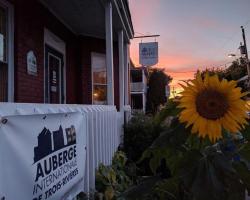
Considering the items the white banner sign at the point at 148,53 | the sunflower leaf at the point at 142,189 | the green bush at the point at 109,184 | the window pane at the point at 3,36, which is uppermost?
the white banner sign at the point at 148,53

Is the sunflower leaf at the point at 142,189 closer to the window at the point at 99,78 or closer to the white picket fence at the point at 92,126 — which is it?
the white picket fence at the point at 92,126

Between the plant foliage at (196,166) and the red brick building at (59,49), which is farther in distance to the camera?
the red brick building at (59,49)

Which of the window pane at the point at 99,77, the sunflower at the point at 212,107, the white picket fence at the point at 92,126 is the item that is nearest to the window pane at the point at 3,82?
the white picket fence at the point at 92,126

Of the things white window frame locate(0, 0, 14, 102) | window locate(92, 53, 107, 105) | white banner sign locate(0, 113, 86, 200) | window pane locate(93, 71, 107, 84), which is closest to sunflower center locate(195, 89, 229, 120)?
white banner sign locate(0, 113, 86, 200)

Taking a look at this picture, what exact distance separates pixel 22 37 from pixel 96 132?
101 inches

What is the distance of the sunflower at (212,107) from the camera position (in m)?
2.10

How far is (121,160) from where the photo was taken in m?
7.61

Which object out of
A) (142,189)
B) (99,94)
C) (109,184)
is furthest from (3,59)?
(99,94)

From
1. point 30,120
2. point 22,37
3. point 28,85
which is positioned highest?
point 22,37

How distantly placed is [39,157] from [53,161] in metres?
0.30

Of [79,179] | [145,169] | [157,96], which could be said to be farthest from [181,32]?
[79,179]

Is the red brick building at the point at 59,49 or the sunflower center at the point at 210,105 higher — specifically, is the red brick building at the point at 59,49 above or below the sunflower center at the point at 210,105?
above

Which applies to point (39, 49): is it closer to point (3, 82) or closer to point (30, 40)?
point (30, 40)

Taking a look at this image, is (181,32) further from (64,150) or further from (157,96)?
(64,150)
